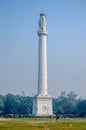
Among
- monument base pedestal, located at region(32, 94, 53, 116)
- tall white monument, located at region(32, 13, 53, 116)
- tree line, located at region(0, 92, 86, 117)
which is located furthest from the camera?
tree line, located at region(0, 92, 86, 117)

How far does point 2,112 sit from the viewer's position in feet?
399

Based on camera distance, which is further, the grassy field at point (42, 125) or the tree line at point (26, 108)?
the tree line at point (26, 108)

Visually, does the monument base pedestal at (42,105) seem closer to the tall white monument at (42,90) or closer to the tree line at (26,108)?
the tall white monument at (42,90)

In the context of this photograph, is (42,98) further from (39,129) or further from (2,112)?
(39,129)

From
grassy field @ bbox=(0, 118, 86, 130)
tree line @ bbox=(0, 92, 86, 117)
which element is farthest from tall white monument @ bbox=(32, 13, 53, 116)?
grassy field @ bbox=(0, 118, 86, 130)

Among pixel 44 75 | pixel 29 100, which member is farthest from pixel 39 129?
pixel 29 100

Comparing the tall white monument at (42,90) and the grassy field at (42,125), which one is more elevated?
the tall white monument at (42,90)

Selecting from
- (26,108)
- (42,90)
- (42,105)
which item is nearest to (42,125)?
(42,90)

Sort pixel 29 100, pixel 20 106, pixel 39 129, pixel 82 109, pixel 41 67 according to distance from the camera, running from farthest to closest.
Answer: pixel 29 100, pixel 20 106, pixel 82 109, pixel 41 67, pixel 39 129

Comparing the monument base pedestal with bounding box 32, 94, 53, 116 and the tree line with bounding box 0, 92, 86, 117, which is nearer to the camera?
the monument base pedestal with bounding box 32, 94, 53, 116

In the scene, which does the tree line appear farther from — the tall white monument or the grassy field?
the grassy field

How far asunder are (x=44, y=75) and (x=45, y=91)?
13.6 ft

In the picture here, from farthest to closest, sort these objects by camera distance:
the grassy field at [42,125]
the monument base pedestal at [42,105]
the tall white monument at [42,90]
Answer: the monument base pedestal at [42,105]
the tall white monument at [42,90]
the grassy field at [42,125]

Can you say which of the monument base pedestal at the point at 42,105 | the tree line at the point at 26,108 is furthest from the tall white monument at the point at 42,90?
the tree line at the point at 26,108
